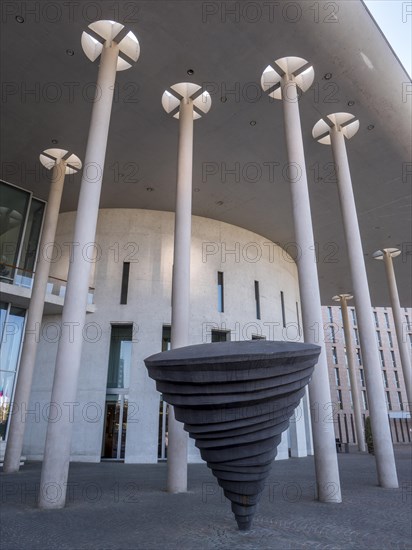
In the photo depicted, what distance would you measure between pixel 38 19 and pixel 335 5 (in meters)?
5.92

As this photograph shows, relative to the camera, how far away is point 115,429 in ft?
44.1

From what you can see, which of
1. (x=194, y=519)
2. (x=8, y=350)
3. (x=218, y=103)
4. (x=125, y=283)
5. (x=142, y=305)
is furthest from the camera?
(x=125, y=283)

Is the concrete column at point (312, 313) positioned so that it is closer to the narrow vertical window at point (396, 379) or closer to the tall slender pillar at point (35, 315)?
the tall slender pillar at point (35, 315)

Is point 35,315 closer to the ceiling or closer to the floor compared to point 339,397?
closer to the ceiling

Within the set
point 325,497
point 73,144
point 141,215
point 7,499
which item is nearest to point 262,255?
point 141,215

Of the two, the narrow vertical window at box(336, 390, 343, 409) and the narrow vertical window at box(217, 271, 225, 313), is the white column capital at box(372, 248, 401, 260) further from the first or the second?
the narrow vertical window at box(336, 390, 343, 409)

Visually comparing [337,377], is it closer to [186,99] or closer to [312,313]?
[312,313]

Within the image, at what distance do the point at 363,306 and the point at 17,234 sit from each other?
37.1 feet

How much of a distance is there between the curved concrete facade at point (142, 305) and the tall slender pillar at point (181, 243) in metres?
6.03

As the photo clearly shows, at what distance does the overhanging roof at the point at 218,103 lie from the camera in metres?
8.11

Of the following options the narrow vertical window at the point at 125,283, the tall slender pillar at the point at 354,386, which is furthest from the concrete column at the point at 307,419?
the narrow vertical window at the point at 125,283

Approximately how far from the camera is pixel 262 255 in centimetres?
1767

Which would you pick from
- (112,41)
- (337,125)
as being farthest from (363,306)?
(112,41)

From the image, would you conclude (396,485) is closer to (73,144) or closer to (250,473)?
(250,473)
